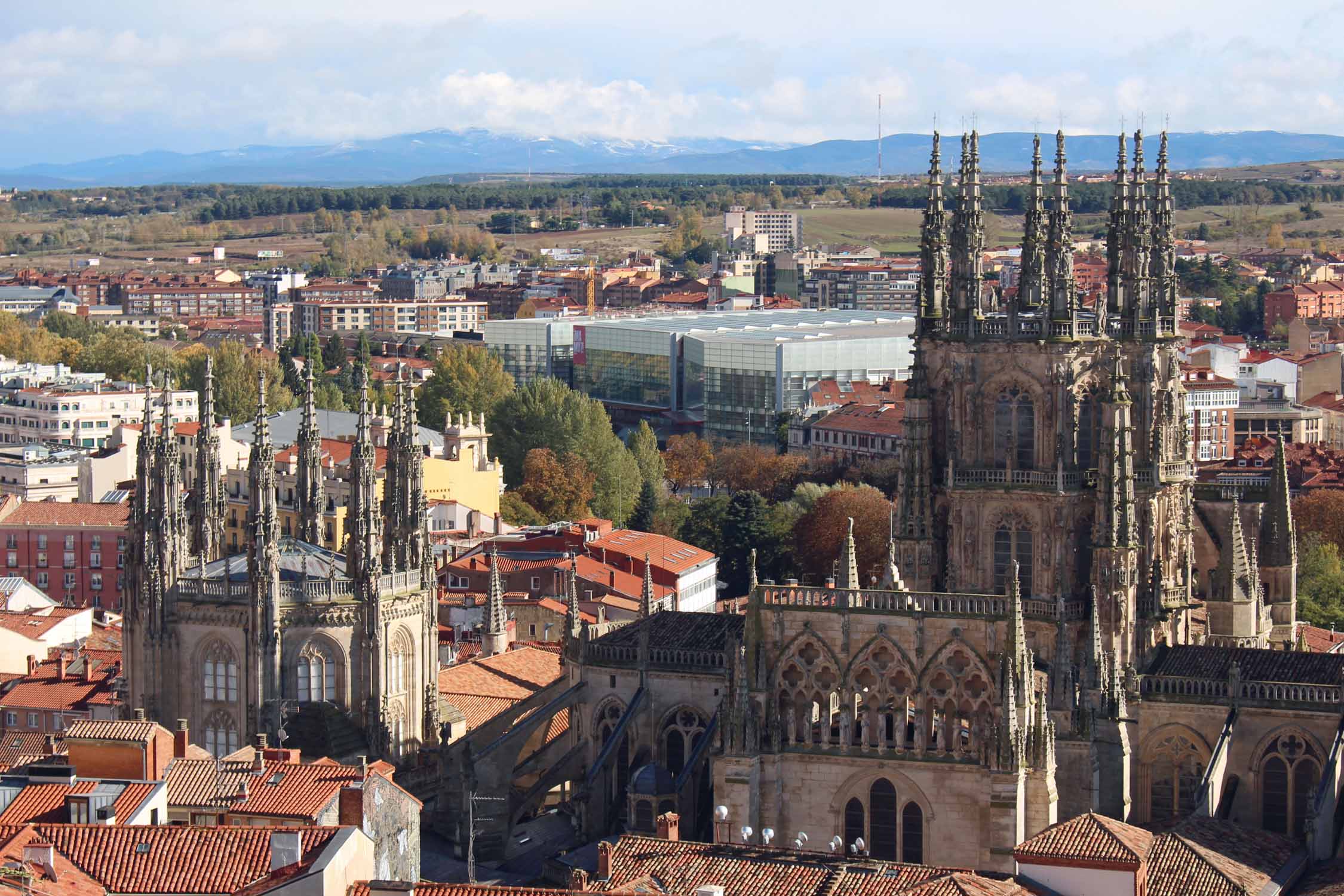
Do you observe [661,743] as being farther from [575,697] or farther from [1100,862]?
[1100,862]

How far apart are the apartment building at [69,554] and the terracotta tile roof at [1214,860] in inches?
3348

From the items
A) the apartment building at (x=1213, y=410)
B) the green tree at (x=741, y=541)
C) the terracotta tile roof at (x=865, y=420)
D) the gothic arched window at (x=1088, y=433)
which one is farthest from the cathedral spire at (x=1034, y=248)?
the apartment building at (x=1213, y=410)

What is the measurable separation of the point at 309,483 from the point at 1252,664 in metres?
26.3

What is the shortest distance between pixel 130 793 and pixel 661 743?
20320 millimetres

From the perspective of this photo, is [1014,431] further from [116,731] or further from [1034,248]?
[116,731]

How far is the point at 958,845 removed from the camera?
6281cm

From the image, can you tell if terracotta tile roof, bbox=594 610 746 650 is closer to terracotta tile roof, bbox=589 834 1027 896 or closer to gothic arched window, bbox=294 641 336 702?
gothic arched window, bbox=294 641 336 702

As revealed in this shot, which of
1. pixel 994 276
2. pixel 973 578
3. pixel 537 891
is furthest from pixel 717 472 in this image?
pixel 537 891

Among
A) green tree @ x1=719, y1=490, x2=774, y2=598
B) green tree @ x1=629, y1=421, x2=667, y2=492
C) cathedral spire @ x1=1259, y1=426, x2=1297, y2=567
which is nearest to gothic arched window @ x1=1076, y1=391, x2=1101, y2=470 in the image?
cathedral spire @ x1=1259, y1=426, x2=1297, y2=567

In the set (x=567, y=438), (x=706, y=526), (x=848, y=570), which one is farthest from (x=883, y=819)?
(x=567, y=438)

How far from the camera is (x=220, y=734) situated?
72938mm

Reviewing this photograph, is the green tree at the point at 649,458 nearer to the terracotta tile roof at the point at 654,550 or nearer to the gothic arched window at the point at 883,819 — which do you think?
the terracotta tile roof at the point at 654,550

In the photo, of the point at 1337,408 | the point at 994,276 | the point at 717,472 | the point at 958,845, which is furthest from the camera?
the point at 1337,408

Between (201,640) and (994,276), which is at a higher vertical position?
(994,276)
